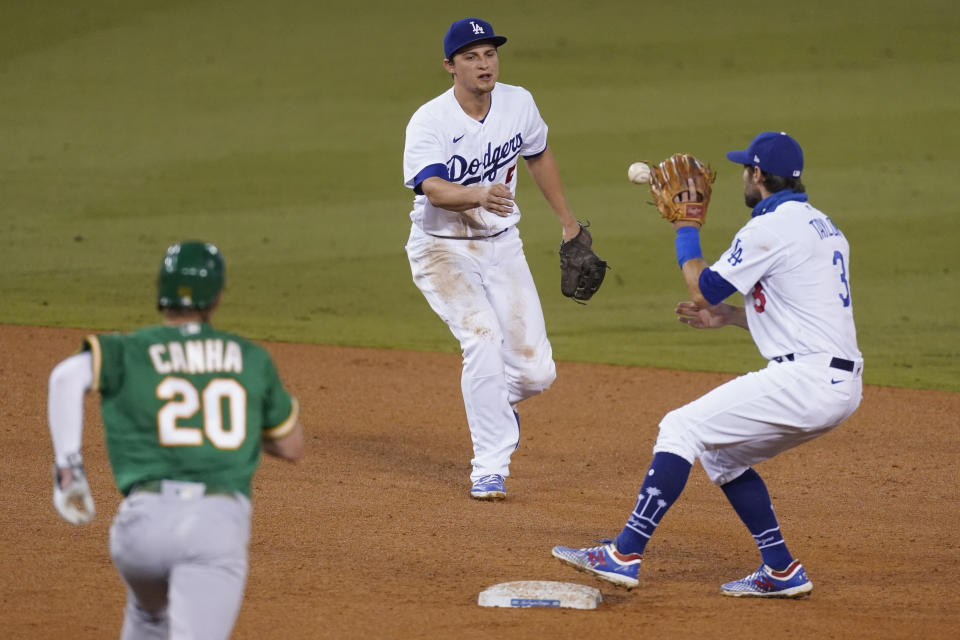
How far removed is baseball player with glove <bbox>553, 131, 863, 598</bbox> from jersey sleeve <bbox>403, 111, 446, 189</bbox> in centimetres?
161

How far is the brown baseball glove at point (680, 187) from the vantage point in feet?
17.2

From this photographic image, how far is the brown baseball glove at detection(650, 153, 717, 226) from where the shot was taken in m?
5.24

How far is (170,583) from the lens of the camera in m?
3.38

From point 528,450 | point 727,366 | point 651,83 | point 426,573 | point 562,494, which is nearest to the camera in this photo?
point 426,573

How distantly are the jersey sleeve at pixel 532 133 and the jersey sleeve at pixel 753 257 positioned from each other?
7.34 ft

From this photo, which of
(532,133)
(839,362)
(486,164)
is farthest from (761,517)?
(532,133)

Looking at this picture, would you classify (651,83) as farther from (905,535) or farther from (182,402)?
(182,402)

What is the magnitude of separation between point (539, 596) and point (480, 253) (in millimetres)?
2216

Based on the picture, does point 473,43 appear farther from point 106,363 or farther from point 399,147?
point 399,147

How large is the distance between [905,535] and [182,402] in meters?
3.94

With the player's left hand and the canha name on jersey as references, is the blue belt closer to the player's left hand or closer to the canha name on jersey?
the canha name on jersey

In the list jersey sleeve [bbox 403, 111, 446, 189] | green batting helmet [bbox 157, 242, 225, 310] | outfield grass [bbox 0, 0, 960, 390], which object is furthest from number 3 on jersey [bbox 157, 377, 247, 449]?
outfield grass [bbox 0, 0, 960, 390]

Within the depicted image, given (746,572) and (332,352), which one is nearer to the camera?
(746,572)

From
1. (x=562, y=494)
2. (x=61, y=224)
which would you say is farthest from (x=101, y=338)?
(x=61, y=224)
